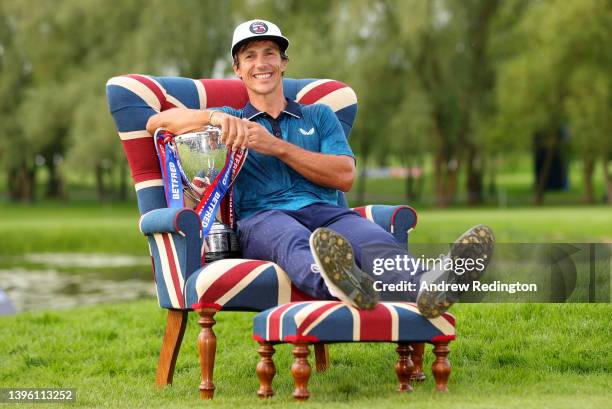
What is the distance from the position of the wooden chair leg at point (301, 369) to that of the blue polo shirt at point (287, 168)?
3.36ft

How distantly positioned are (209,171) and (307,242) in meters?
0.67

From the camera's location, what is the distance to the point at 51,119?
29891 mm

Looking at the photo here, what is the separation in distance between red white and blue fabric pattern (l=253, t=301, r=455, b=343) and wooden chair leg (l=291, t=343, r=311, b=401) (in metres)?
0.05

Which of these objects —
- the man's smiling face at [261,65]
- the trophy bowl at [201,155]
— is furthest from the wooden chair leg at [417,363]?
the man's smiling face at [261,65]

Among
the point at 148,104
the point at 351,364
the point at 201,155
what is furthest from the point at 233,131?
the point at 351,364

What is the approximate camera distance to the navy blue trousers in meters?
4.12

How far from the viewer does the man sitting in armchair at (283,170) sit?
428 cm

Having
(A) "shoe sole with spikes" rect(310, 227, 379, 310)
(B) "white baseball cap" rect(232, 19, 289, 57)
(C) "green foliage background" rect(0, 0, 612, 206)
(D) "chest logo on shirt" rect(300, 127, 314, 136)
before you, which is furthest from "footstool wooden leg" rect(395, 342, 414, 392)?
(C) "green foliage background" rect(0, 0, 612, 206)

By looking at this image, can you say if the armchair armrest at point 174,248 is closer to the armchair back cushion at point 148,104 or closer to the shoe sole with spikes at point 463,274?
the armchair back cushion at point 148,104

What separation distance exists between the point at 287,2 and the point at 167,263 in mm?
26983

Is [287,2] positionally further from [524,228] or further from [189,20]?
[524,228]

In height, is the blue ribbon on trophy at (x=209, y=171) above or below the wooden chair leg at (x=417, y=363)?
above

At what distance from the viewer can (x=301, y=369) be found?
153 inches

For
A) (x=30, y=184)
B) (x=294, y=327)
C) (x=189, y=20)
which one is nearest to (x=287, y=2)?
(x=189, y=20)
